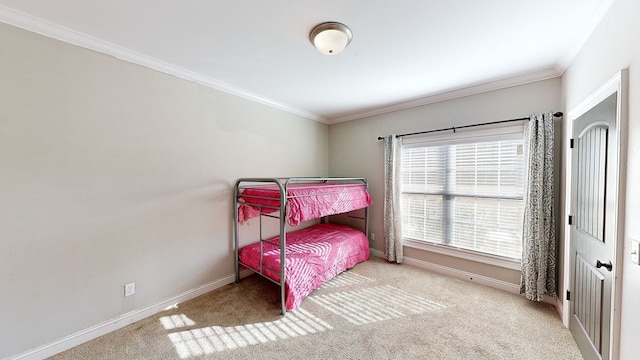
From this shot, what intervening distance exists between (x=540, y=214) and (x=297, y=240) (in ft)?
8.91

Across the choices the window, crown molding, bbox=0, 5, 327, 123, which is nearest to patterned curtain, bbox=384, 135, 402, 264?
the window

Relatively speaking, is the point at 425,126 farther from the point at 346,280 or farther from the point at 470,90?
the point at 346,280

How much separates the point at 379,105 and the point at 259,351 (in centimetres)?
330

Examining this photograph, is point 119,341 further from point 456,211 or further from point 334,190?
point 456,211

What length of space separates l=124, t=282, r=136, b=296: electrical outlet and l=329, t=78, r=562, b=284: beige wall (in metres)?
3.11

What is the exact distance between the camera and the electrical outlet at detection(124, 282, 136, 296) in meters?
2.01

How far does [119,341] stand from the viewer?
71.4 inches

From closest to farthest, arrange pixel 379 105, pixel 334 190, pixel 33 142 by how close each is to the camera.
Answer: pixel 33 142
pixel 334 190
pixel 379 105

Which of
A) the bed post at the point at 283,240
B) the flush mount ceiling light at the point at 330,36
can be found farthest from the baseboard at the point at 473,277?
the flush mount ceiling light at the point at 330,36

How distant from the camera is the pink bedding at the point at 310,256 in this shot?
236cm

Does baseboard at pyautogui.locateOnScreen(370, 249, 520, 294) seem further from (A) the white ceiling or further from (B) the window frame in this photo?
(A) the white ceiling

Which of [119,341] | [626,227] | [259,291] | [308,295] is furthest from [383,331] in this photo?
[119,341]

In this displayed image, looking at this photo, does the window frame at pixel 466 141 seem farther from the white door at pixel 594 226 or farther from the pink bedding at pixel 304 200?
the pink bedding at pixel 304 200

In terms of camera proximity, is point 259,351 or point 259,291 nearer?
point 259,351
